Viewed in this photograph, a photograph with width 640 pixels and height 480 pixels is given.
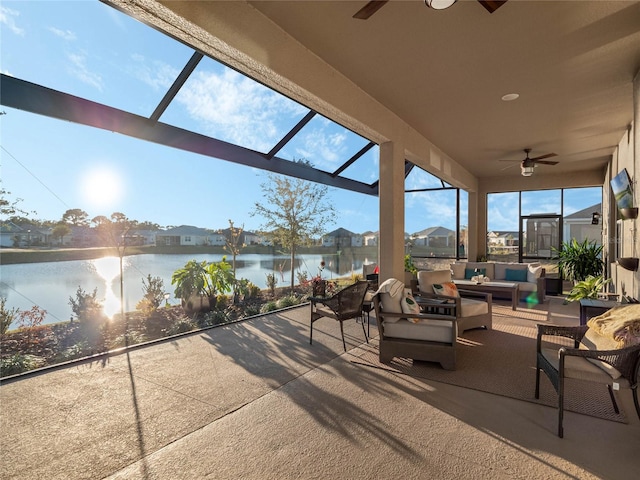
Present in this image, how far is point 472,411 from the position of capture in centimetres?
270

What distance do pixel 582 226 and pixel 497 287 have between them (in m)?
4.59

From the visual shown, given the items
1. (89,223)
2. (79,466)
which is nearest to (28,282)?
(89,223)

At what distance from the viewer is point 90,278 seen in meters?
4.38

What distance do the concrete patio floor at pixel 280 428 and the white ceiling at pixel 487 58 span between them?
132 inches

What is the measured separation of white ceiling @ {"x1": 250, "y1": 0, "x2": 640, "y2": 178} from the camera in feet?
9.62

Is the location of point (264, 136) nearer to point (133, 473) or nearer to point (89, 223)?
point (89, 223)

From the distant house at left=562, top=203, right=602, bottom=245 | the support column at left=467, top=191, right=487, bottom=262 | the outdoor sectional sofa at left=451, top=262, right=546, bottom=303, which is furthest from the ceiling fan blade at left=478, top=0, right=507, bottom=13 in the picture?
the distant house at left=562, top=203, right=602, bottom=245

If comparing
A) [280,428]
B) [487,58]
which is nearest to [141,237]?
[280,428]

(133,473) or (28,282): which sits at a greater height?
(28,282)

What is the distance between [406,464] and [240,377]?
6.04 feet

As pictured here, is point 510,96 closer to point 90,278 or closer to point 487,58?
point 487,58

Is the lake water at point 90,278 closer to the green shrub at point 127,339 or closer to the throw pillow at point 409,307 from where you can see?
the green shrub at point 127,339

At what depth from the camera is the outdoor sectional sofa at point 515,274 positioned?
7238mm

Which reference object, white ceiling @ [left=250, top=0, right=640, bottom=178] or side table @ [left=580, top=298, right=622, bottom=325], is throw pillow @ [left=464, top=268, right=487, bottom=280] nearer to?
white ceiling @ [left=250, top=0, right=640, bottom=178]
